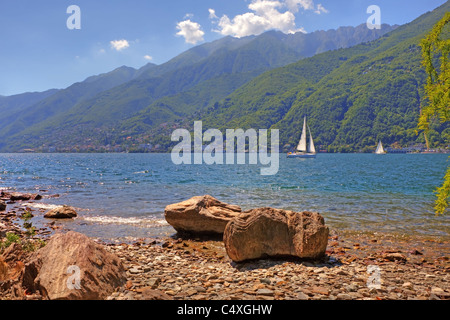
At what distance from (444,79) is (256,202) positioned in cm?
2169

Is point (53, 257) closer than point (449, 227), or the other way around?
point (53, 257)

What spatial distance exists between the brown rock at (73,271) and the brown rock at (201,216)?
8.09 m

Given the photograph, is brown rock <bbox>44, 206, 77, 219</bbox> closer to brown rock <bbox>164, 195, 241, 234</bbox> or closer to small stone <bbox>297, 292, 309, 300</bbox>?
brown rock <bbox>164, 195, 241, 234</bbox>

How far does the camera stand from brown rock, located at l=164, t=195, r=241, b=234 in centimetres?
1695

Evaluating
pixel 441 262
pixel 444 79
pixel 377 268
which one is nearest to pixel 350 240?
pixel 441 262

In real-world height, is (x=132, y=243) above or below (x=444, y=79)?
below

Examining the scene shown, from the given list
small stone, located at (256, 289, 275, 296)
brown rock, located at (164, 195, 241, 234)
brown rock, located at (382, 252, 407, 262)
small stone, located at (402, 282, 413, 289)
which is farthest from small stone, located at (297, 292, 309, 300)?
brown rock, located at (164, 195, 241, 234)

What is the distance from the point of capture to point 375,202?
30125mm

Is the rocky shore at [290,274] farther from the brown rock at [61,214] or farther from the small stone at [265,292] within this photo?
the brown rock at [61,214]

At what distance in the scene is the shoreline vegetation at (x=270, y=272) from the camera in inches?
316

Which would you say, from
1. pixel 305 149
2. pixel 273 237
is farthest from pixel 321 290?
pixel 305 149

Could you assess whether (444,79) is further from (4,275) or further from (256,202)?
(256,202)

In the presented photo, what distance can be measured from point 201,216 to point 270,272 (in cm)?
741

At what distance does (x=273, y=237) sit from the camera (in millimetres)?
12023
